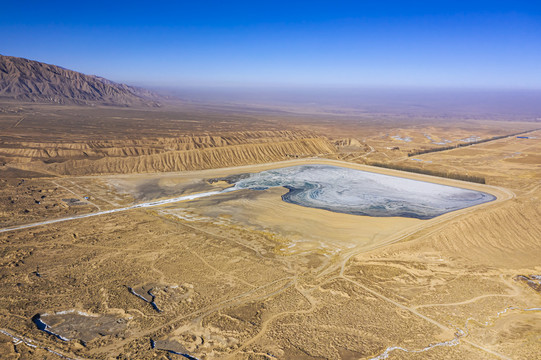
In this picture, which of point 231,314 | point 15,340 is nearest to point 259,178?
point 231,314

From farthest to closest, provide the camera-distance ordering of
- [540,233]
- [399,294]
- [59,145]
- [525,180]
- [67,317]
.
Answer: [59,145] → [525,180] → [540,233] → [399,294] → [67,317]

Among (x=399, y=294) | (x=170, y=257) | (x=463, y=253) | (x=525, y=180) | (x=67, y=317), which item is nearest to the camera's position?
(x=67, y=317)

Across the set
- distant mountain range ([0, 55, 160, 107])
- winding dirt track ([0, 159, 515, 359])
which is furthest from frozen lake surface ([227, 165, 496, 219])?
distant mountain range ([0, 55, 160, 107])

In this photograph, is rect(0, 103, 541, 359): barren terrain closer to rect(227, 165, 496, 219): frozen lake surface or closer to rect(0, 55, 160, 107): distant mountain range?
rect(227, 165, 496, 219): frozen lake surface

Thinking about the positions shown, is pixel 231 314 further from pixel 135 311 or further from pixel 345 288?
pixel 345 288

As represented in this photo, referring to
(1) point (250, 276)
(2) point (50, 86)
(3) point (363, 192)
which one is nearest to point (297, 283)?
(1) point (250, 276)

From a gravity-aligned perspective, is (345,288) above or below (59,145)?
below

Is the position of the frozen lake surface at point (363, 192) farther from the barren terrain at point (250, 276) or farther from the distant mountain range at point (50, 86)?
the distant mountain range at point (50, 86)
